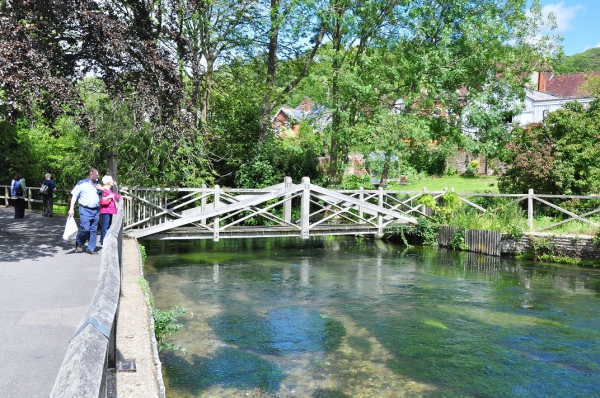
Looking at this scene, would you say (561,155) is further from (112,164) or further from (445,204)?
(112,164)

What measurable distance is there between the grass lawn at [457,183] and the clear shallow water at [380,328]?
59.4 ft

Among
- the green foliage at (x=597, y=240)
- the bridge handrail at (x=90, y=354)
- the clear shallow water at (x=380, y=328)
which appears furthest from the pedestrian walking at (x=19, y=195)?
the bridge handrail at (x=90, y=354)

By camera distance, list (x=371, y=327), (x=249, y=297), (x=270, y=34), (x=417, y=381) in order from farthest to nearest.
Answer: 1. (x=270, y=34)
2. (x=249, y=297)
3. (x=371, y=327)
4. (x=417, y=381)

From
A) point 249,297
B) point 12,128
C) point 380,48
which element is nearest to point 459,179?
point 380,48

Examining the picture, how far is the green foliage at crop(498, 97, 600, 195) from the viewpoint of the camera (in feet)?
68.1

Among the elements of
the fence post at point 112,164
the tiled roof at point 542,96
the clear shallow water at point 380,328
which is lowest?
the clear shallow water at point 380,328

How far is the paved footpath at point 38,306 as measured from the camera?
5.14 m

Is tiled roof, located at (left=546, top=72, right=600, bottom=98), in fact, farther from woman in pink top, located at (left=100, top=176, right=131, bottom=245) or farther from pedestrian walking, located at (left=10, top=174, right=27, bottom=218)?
woman in pink top, located at (left=100, top=176, right=131, bottom=245)

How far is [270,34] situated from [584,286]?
1614cm

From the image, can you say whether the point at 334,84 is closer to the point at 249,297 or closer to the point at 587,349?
the point at 249,297

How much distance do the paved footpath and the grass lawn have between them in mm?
25753

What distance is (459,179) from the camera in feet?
134

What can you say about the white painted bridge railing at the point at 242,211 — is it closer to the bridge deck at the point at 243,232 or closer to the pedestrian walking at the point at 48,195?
the bridge deck at the point at 243,232

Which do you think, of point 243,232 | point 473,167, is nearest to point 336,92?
point 243,232
